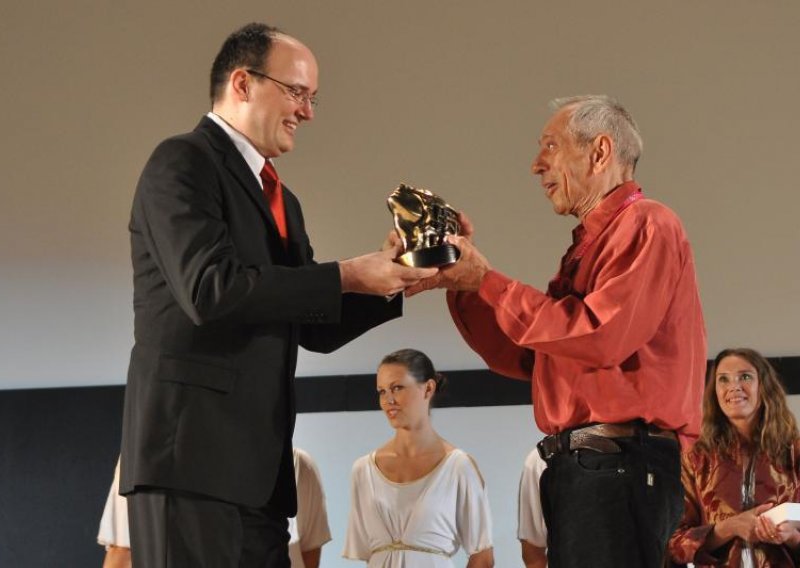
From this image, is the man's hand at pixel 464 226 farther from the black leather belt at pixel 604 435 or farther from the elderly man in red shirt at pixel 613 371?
the black leather belt at pixel 604 435

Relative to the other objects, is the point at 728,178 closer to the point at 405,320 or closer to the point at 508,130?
the point at 508,130

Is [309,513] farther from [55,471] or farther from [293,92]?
[293,92]

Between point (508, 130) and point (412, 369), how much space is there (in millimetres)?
1422

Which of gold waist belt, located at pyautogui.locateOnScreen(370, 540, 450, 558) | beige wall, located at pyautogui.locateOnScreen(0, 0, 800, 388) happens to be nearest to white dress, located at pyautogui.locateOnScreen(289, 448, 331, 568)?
gold waist belt, located at pyautogui.locateOnScreen(370, 540, 450, 558)

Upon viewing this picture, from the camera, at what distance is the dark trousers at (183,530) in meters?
2.04

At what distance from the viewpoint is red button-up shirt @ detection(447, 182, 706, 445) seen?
7.45ft

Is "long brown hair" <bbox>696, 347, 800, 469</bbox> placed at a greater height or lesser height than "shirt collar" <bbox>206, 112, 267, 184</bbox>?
lesser

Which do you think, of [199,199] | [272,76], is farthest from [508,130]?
[199,199]

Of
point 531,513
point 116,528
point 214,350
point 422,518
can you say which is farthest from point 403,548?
point 214,350

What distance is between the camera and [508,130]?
5348 mm

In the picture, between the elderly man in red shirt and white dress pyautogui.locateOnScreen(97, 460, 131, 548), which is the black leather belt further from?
white dress pyautogui.locateOnScreen(97, 460, 131, 548)

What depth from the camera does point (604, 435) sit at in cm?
232

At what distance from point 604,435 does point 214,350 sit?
0.81 m

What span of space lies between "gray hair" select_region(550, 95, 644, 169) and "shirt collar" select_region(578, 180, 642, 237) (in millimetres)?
92
